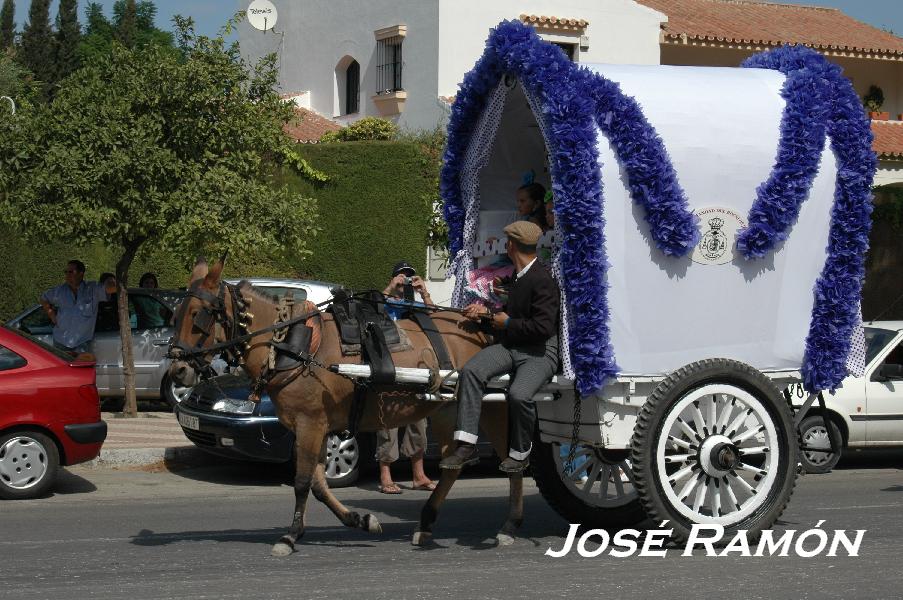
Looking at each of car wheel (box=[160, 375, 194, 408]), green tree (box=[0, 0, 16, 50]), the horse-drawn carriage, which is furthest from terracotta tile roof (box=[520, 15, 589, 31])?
green tree (box=[0, 0, 16, 50])

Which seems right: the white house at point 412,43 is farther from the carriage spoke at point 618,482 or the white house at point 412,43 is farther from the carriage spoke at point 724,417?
the carriage spoke at point 724,417

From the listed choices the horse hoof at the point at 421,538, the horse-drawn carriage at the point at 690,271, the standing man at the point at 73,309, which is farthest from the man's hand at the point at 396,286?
the standing man at the point at 73,309

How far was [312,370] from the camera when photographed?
8.72 meters

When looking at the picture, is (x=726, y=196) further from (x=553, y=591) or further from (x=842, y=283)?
(x=553, y=591)

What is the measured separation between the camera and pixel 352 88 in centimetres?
3481

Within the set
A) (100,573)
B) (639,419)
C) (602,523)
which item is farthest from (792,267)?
(100,573)

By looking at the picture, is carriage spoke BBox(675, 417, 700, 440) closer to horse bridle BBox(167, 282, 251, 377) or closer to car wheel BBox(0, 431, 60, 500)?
horse bridle BBox(167, 282, 251, 377)

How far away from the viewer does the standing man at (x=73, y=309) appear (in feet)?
58.9

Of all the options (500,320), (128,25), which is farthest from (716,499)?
(128,25)

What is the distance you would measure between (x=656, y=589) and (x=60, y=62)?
228ft

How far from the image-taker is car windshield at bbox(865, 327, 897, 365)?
14734mm

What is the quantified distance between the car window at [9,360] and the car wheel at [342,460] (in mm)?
3001

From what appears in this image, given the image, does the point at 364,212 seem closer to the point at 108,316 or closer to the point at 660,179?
the point at 108,316

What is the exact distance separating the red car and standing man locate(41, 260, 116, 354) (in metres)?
5.71
